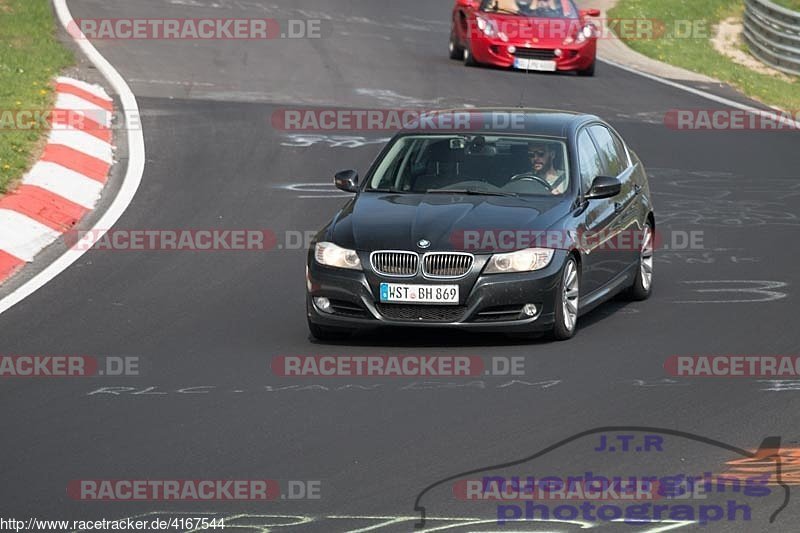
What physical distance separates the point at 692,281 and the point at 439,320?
3537 mm

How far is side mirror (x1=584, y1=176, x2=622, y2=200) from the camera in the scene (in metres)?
11.8

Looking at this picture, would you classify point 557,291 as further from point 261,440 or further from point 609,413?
point 261,440

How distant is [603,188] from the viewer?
464 inches

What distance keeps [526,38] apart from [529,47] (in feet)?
0.50

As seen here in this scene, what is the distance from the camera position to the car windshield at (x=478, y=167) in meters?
12.0

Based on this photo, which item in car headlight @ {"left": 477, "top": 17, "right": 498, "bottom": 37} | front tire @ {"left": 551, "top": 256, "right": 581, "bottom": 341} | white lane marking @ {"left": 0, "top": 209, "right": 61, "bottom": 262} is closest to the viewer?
front tire @ {"left": 551, "top": 256, "right": 581, "bottom": 341}

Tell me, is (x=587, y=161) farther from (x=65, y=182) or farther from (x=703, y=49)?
(x=703, y=49)

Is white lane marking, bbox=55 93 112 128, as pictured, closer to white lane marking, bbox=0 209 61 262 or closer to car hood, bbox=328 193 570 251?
white lane marking, bbox=0 209 61 262

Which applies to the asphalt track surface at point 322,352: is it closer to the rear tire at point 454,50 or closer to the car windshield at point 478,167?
the car windshield at point 478,167

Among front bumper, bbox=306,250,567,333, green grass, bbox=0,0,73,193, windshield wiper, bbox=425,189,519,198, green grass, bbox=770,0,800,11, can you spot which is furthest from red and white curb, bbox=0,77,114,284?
green grass, bbox=770,0,800,11

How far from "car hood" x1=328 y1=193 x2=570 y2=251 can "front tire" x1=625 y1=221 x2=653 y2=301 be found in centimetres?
150

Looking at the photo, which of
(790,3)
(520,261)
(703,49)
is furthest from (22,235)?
(790,3)

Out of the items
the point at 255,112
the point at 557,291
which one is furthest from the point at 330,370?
the point at 255,112

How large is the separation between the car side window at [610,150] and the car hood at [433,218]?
1.31 meters
